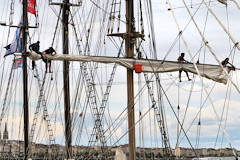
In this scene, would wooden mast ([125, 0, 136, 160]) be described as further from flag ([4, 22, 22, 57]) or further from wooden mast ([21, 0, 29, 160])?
flag ([4, 22, 22, 57])

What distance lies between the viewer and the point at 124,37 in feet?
102

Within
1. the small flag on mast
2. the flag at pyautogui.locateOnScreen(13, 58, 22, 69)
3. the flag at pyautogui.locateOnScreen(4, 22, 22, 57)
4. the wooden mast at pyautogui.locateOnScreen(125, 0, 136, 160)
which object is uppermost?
the small flag on mast

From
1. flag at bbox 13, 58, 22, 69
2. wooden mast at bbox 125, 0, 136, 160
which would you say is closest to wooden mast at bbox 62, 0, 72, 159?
flag at bbox 13, 58, 22, 69

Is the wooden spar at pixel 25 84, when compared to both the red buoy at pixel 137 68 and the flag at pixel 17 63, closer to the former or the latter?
the flag at pixel 17 63

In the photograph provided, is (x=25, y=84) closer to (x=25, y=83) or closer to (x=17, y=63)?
(x=25, y=83)

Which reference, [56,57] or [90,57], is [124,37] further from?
[56,57]

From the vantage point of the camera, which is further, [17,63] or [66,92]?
[17,63]

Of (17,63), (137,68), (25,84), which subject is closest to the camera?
(137,68)

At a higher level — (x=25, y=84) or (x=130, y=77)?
(x=25, y=84)

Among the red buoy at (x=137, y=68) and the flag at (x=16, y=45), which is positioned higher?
the flag at (x=16, y=45)

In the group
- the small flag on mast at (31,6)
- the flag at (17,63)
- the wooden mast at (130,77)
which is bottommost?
the wooden mast at (130,77)

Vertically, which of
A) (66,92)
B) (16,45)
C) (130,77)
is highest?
(16,45)

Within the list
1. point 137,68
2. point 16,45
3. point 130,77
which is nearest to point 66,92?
point 16,45

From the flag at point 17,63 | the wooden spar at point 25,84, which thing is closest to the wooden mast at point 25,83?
the wooden spar at point 25,84
